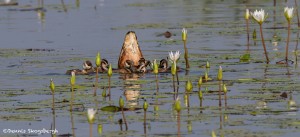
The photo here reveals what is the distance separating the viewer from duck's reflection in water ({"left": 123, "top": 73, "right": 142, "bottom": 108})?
34.4 feet

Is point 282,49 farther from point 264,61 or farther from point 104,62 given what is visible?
point 104,62

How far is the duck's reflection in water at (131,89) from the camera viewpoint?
10.5 meters

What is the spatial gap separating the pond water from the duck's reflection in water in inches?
0.5

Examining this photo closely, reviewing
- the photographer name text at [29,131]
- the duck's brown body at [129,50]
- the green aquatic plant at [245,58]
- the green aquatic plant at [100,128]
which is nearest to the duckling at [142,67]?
the duck's brown body at [129,50]

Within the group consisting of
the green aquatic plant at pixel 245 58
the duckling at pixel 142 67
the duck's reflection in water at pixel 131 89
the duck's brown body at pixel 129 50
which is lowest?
the duck's reflection in water at pixel 131 89

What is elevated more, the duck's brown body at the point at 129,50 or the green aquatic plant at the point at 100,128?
the duck's brown body at the point at 129,50

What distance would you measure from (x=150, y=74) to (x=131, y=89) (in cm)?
178

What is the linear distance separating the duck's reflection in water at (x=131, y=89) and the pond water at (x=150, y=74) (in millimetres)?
12

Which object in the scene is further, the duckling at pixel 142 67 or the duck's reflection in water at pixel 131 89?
the duckling at pixel 142 67

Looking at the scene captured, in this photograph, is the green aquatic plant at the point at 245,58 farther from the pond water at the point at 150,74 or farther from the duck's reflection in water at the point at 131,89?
the duck's reflection in water at the point at 131,89

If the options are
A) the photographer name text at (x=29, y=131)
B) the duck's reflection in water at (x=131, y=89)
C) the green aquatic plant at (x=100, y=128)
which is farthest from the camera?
the duck's reflection in water at (x=131, y=89)

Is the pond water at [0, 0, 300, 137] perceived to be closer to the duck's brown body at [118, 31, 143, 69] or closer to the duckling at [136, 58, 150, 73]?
the duckling at [136, 58, 150, 73]

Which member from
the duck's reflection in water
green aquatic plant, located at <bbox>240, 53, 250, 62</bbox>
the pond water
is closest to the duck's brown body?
the duck's reflection in water

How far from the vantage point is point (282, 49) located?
15.6m
